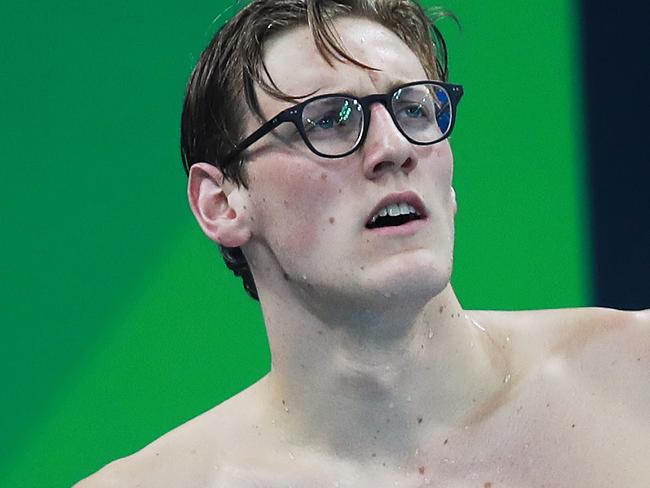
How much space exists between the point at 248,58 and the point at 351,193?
0.22 metres

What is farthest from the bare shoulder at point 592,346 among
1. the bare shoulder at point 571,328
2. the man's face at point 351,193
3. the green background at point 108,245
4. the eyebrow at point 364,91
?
the green background at point 108,245

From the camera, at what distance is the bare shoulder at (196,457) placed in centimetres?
150

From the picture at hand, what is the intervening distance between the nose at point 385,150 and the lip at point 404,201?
25 millimetres

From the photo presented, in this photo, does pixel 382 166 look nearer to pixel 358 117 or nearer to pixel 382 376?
pixel 358 117

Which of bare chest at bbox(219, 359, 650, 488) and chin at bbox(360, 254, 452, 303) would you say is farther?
bare chest at bbox(219, 359, 650, 488)

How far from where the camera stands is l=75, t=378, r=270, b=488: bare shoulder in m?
1.50

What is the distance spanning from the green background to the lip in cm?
88

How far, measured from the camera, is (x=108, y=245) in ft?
7.09

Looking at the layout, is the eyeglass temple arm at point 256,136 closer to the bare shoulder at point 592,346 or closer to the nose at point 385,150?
the nose at point 385,150

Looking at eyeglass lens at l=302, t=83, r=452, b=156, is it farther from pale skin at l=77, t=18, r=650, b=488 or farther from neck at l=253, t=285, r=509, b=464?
neck at l=253, t=285, r=509, b=464

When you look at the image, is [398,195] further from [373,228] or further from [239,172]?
[239,172]

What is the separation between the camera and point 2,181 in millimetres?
2129

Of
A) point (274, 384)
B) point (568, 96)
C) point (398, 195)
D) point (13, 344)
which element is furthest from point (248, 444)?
point (568, 96)

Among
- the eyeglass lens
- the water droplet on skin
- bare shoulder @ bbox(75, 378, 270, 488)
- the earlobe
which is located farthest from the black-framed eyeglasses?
bare shoulder @ bbox(75, 378, 270, 488)
